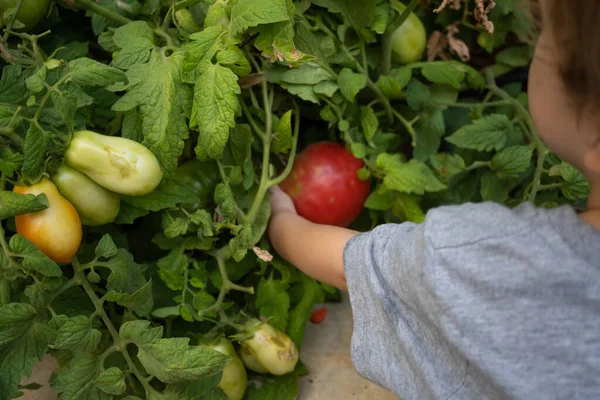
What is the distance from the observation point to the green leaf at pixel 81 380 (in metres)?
0.71

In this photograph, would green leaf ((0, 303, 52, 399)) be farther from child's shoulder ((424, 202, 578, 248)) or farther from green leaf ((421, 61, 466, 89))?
green leaf ((421, 61, 466, 89))

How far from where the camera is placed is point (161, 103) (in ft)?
2.50

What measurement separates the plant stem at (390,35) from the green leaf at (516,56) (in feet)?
0.79

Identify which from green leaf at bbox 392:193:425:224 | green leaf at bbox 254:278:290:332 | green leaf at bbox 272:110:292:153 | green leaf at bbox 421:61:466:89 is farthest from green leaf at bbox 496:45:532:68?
green leaf at bbox 254:278:290:332

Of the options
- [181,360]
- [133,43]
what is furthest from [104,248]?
[133,43]

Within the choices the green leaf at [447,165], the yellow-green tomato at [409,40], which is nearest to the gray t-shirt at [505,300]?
the green leaf at [447,165]

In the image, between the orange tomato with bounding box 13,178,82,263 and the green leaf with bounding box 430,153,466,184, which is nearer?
the orange tomato with bounding box 13,178,82,263

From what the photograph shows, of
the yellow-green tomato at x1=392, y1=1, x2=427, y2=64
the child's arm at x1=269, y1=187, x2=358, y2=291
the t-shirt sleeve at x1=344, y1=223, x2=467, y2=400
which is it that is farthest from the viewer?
the yellow-green tomato at x1=392, y1=1, x2=427, y2=64

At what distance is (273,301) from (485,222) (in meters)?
0.45

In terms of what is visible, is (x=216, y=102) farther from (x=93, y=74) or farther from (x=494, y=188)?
(x=494, y=188)

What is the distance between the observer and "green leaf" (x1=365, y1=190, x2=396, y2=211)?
1007 millimetres

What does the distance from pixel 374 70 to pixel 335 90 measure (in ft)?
0.50

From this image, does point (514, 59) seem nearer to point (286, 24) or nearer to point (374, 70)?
point (374, 70)

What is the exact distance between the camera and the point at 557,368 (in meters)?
0.55
